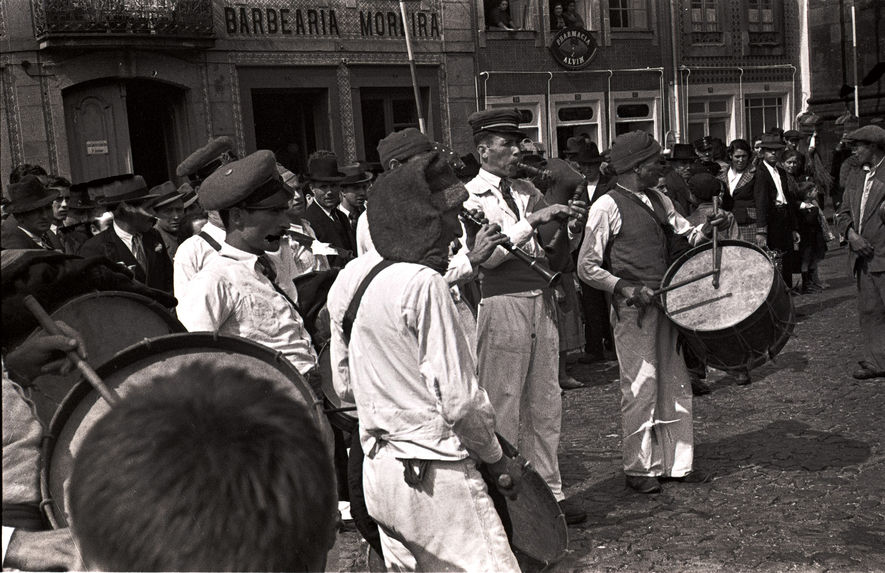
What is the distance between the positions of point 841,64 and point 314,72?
11.9 metres

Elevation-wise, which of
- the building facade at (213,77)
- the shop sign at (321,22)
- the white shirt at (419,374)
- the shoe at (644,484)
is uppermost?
the shop sign at (321,22)

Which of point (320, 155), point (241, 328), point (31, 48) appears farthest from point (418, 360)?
point (31, 48)

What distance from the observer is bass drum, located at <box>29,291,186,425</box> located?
107 inches

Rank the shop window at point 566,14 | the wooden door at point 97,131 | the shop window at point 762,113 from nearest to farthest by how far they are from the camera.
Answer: the wooden door at point 97,131, the shop window at point 566,14, the shop window at point 762,113

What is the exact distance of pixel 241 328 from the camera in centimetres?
389

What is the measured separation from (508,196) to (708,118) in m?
21.2

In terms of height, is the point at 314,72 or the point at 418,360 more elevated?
the point at 314,72

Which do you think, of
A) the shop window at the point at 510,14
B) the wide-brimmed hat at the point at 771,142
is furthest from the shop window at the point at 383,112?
the wide-brimmed hat at the point at 771,142

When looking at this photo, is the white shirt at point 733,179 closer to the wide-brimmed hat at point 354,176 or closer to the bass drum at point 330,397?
the wide-brimmed hat at point 354,176

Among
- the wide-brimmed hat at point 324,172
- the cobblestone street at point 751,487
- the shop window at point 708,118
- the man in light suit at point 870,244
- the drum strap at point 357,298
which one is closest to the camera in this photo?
the drum strap at point 357,298

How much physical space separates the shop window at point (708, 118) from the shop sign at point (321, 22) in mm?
7144

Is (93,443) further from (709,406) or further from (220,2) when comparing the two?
(220,2)

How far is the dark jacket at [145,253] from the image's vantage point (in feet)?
23.4

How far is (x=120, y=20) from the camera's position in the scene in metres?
18.4
